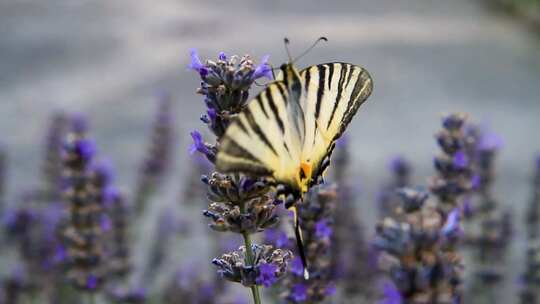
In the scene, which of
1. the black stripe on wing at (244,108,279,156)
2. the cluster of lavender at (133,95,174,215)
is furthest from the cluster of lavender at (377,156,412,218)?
Answer: the black stripe on wing at (244,108,279,156)

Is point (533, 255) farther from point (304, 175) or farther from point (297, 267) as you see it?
point (304, 175)

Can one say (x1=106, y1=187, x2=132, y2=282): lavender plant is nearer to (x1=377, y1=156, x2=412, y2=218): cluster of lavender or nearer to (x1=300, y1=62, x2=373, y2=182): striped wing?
(x1=377, y1=156, x2=412, y2=218): cluster of lavender

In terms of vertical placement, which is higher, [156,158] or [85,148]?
[156,158]

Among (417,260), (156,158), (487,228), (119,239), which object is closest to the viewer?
(417,260)

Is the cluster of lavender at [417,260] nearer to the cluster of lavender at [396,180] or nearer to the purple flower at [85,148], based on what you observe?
the purple flower at [85,148]

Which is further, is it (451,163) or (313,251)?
(451,163)

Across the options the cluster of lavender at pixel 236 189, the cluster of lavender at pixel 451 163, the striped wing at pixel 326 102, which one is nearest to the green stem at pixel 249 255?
the cluster of lavender at pixel 236 189

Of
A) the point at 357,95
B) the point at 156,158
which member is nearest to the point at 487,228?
the point at 156,158
